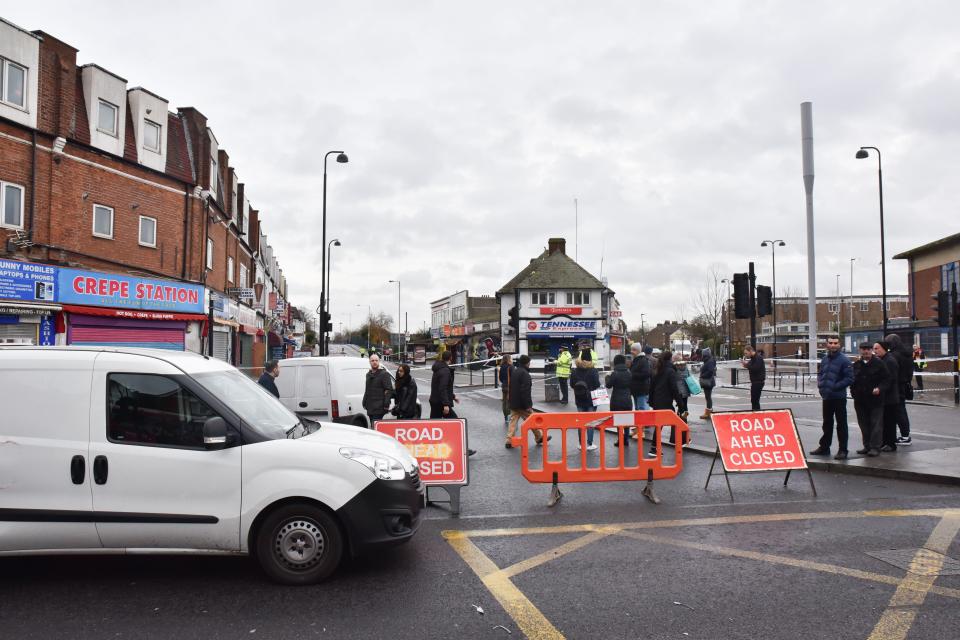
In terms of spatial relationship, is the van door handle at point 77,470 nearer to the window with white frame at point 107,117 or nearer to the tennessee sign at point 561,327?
the window with white frame at point 107,117

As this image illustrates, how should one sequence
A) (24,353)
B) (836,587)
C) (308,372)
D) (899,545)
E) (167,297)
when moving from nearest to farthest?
1. (836,587)
2. (24,353)
3. (899,545)
4. (308,372)
5. (167,297)

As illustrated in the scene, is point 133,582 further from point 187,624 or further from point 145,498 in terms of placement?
point 187,624

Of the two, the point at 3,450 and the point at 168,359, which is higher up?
the point at 168,359

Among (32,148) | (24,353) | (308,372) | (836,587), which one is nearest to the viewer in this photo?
(836,587)

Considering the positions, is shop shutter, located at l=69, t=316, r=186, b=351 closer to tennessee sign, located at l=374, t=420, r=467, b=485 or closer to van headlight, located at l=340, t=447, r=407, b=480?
tennessee sign, located at l=374, t=420, r=467, b=485

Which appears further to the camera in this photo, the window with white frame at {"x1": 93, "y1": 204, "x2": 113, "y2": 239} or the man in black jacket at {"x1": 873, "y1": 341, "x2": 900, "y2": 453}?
the window with white frame at {"x1": 93, "y1": 204, "x2": 113, "y2": 239}

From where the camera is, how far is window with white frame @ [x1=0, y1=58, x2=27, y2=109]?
50.7ft

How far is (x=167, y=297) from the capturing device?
20156 mm

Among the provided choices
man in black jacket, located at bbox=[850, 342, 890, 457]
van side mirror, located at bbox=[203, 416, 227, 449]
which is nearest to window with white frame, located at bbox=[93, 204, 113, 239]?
van side mirror, located at bbox=[203, 416, 227, 449]

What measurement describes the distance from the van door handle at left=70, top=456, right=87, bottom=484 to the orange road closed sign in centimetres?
690

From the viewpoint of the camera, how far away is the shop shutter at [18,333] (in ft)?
50.5

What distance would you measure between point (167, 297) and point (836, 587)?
782 inches

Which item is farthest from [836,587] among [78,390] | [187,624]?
[78,390]

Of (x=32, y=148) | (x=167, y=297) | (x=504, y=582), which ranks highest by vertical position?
(x=32, y=148)
